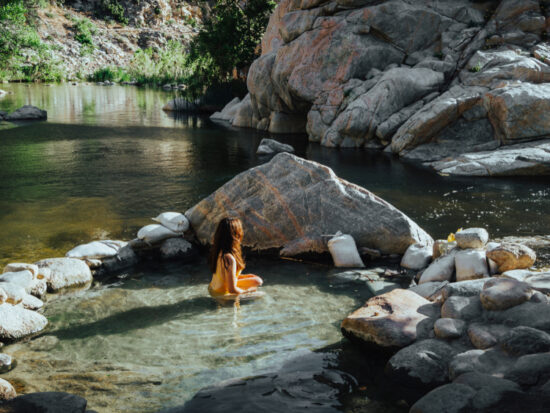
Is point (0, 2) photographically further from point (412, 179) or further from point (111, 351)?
point (111, 351)

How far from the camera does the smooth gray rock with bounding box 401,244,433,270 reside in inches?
320

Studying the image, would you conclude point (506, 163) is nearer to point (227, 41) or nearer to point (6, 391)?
point (6, 391)

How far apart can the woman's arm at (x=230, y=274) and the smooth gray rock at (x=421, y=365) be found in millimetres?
2544

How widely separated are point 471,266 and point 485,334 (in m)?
2.35

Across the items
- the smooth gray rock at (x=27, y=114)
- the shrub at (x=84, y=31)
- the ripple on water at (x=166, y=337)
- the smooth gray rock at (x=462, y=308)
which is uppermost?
the shrub at (x=84, y=31)

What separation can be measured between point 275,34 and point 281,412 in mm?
30849

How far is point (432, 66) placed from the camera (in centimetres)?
2242

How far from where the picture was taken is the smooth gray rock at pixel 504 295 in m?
5.33

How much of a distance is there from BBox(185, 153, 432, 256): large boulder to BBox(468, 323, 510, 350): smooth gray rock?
11.4ft

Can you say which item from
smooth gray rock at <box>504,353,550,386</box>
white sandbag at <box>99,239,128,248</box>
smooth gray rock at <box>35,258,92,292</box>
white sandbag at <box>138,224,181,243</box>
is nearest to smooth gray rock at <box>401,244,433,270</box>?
smooth gray rock at <box>504,353,550,386</box>

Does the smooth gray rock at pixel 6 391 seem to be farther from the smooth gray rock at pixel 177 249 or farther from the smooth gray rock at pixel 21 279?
the smooth gray rock at pixel 177 249

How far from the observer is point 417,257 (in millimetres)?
8164

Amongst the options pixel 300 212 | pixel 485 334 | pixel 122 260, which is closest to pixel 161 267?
pixel 122 260

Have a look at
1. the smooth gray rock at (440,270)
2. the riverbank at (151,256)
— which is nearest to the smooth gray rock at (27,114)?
the riverbank at (151,256)
